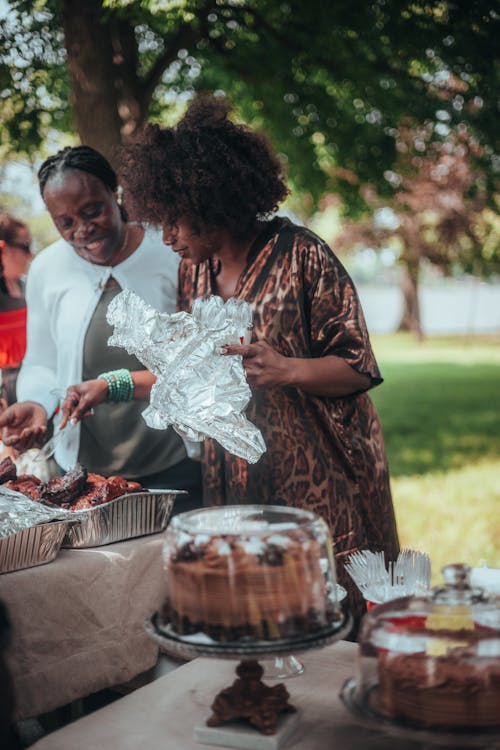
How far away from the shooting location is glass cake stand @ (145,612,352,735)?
136 centimetres

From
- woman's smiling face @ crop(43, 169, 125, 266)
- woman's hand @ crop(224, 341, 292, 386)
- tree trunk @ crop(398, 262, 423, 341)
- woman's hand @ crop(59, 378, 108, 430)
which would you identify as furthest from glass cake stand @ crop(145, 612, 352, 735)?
tree trunk @ crop(398, 262, 423, 341)

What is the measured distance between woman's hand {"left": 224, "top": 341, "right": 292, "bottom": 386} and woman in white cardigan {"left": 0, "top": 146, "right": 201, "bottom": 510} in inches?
26.7

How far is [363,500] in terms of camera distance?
2.47 metres

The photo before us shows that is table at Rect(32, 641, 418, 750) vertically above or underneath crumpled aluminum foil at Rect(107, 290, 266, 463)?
underneath

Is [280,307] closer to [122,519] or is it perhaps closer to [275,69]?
[122,519]

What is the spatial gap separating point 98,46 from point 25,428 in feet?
8.60

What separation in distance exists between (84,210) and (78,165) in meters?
0.14

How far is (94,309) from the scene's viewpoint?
2822 mm

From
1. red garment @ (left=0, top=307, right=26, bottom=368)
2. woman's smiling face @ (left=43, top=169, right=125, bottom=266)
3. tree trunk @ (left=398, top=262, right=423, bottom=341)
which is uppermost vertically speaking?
tree trunk @ (left=398, top=262, right=423, bottom=341)

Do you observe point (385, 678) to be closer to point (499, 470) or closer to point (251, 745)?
point (251, 745)

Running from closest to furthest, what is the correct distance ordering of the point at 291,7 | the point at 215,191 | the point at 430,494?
the point at 215,191 → the point at 291,7 → the point at 430,494

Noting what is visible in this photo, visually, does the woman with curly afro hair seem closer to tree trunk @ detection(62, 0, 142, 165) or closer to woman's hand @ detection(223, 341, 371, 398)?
woman's hand @ detection(223, 341, 371, 398)

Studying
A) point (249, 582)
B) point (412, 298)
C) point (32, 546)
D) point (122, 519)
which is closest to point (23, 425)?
point (122, 519)

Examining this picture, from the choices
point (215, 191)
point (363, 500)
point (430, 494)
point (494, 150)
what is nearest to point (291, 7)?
point (494, 150)
